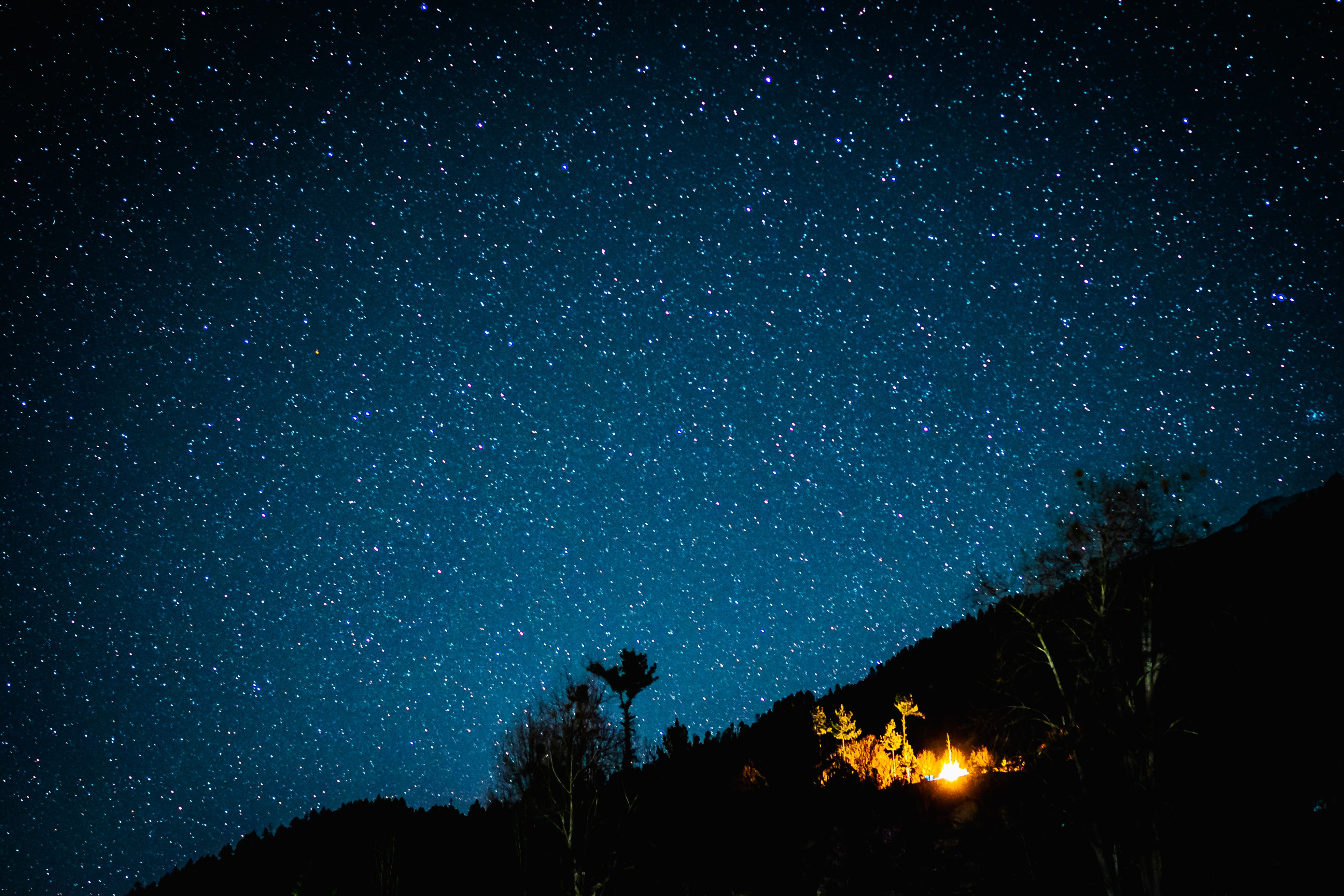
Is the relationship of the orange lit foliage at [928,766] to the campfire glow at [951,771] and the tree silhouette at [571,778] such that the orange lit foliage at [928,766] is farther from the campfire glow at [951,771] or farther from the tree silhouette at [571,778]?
the tree silhouette at [571,778]

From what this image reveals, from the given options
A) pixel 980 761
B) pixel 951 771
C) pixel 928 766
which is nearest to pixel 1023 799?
pixel 951 771

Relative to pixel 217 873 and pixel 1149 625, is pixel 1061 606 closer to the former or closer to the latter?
pixel 1149 625

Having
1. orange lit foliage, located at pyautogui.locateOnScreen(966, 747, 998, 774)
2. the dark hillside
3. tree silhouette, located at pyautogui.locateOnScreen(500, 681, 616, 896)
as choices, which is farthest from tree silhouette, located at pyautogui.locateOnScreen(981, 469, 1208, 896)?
tree silhouette, located at pyautogui.locateOnScreen(500, 681, 616, 896)

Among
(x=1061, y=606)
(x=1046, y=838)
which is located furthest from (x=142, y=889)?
(x=1061, y=606)

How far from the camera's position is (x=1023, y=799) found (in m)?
21.0

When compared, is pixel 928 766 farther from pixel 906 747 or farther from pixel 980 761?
pixel 980 761

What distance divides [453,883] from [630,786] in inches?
435

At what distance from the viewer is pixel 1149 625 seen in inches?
640

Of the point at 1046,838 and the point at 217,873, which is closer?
the point at 1046,838

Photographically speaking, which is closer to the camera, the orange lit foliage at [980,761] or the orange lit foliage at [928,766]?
the orange lit foliage at [980,761]

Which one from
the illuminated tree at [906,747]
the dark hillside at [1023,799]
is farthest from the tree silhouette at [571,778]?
the illuminated tree at [906,747]

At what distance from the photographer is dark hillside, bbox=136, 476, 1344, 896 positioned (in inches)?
669

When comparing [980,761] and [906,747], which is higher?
[906,747]

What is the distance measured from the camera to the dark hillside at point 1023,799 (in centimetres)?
1698
